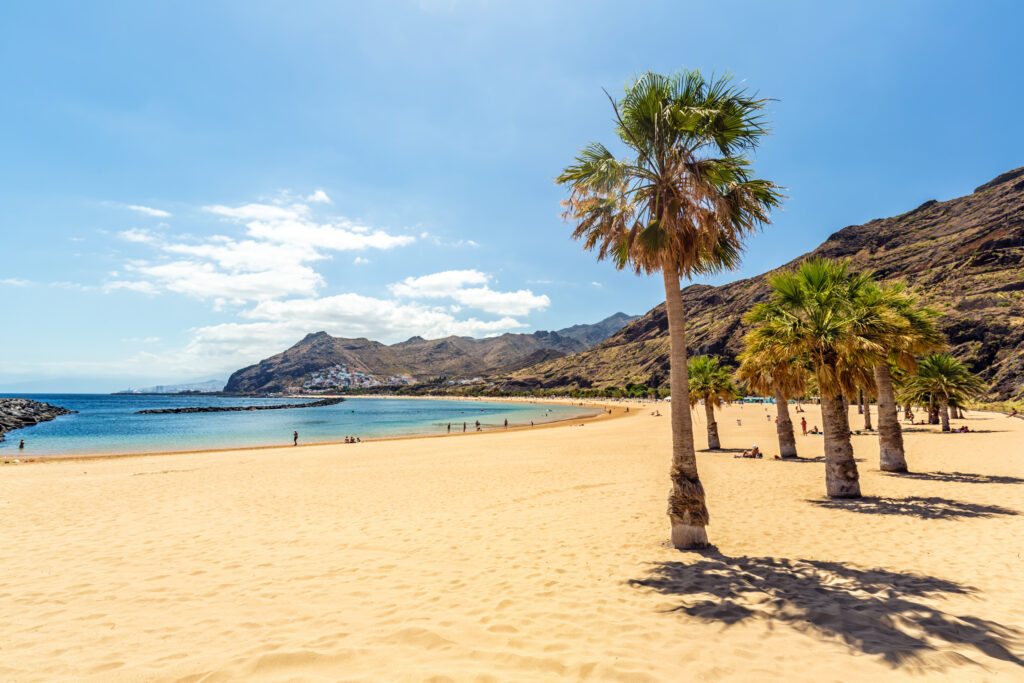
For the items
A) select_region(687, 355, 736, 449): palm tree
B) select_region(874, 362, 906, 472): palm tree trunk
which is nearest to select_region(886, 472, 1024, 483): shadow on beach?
select_region(874, 362, 906, 472): palm tree trunk

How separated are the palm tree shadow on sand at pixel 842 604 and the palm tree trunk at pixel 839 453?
585 cm

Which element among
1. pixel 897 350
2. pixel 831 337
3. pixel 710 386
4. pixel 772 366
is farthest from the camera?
pixel 710 386

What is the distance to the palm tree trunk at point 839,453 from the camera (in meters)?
11.9

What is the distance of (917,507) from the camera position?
10.8m

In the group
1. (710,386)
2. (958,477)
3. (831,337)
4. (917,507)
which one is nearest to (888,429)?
(958,477)

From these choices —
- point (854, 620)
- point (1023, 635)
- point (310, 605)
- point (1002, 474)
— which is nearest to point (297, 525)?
point (310, 605)

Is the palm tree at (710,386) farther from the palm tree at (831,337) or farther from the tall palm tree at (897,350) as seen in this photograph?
the palm tree at (831,337)

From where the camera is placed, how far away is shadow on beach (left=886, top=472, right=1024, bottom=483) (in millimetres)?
13432

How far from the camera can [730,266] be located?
31.0 feet

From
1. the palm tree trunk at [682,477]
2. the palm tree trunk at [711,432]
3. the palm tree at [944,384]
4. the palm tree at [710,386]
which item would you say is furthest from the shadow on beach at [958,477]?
the palm tree at [944,384]

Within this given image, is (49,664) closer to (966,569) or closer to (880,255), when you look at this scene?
(966,569)

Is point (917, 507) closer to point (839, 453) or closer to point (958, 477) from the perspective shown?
point (839, 453)

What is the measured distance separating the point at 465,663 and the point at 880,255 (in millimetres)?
164013

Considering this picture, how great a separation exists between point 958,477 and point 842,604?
1304cm
